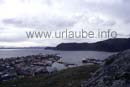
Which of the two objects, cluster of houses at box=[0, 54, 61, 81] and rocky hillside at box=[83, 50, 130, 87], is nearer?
rocky hillside at box=[83, 50, 130, 87]

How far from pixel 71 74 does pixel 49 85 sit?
9.45ft

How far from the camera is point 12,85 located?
26344 mm

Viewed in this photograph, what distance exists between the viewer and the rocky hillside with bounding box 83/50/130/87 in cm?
1542

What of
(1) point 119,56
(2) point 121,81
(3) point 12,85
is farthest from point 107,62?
(3) point 12,85

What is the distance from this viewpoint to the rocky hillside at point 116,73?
607 inches

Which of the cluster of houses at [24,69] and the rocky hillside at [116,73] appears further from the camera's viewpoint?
the cluster of houses at [24,69]

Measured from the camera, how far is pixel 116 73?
16312mm

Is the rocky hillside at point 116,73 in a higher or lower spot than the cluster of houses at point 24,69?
higher

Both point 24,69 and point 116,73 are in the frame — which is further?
point 24,69

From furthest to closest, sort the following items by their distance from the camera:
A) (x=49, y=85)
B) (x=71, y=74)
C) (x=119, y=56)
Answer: (x=71, y=74) < (x=49, y=85) < (x=119, y=56)

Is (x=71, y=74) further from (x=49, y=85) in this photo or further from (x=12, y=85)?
(x=12, y=85)

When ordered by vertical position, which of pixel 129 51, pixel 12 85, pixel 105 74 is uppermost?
pixel 129 51

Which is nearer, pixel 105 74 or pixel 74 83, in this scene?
Result: pixel 105 74

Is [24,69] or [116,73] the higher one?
[116,73]
